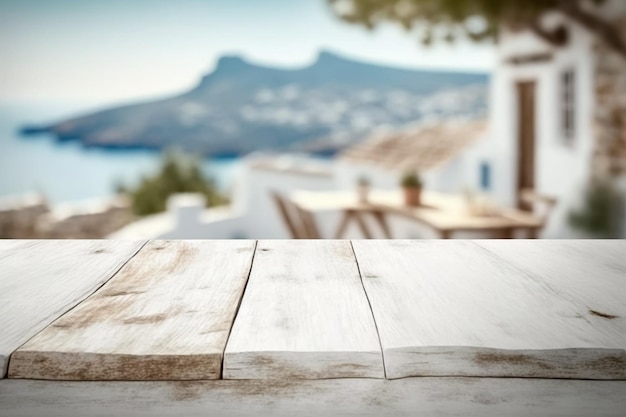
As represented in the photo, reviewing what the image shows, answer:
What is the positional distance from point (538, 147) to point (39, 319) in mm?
7695

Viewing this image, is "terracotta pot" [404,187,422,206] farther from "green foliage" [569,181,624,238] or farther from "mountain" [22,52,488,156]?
"mountain" [22,52,488,156]

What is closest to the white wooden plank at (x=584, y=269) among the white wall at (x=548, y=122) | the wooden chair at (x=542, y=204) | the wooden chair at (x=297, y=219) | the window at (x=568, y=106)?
the wooden chair at (x=542, y=204)

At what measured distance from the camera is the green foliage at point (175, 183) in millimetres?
13570

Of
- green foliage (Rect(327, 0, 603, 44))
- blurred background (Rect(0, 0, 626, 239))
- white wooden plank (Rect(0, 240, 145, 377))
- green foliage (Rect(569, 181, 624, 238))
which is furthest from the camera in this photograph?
green foliage (Rect(327, 0, 603, 44))

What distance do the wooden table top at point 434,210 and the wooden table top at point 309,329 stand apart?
3.88m

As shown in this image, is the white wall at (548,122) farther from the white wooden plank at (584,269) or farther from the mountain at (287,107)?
the mountain at (287,107)

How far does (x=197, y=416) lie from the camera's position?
0.58 metres

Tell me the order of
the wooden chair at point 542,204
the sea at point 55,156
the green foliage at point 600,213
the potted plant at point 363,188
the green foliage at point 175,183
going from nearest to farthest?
the wooden chair at point 542,204 → the potted plant at point 363,188 → the green foliage at point 600,213 → the green foliage at point 175,183 → the sea at point 55,156

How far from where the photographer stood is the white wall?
6.85m

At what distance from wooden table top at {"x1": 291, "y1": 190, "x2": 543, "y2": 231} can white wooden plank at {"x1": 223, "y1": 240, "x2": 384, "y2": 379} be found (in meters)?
3.89

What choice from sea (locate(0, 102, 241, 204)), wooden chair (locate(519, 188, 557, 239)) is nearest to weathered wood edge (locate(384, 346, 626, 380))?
wooden chair (locate(519, 188, 557, 239))

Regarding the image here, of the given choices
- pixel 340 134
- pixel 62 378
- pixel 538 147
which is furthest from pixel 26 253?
→ pixel 340 134

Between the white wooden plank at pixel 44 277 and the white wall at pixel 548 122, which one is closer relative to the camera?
the white wooden plank at pixel 44 277

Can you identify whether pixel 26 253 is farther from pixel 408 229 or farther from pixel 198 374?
pixel 408 229
